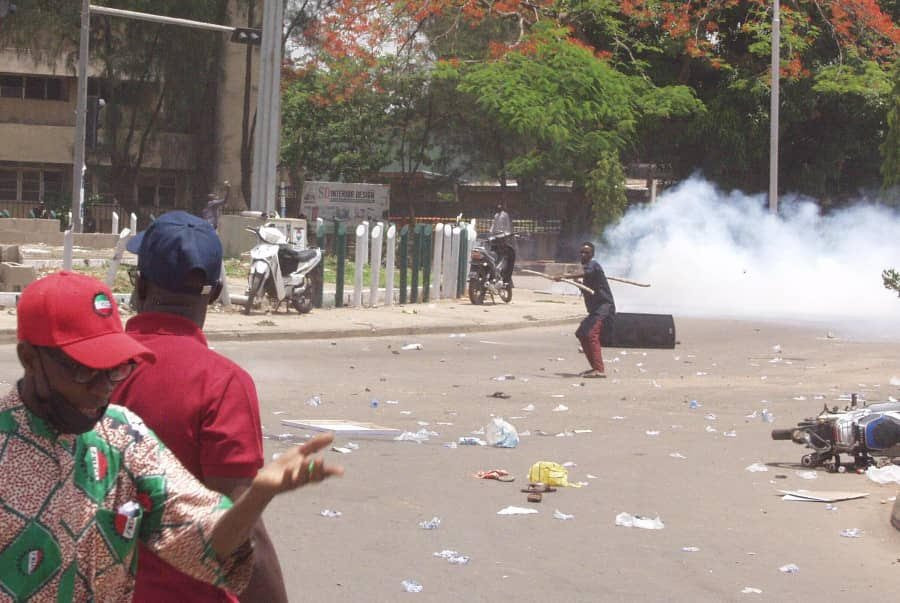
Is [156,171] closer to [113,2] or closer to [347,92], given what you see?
[113,2]

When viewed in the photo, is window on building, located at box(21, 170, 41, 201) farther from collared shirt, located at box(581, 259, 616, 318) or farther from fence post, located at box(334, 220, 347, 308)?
collared shirt, located at box(581, 259, 616, 318)

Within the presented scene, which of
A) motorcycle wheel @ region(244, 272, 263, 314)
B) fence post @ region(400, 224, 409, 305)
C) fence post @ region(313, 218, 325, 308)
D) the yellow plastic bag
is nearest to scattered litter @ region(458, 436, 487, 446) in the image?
the yellow plastic bag

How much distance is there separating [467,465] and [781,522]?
236 centimetres

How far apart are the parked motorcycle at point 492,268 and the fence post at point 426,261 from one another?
0.87 m

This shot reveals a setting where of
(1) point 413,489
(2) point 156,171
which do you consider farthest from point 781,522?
(2) point 156,171

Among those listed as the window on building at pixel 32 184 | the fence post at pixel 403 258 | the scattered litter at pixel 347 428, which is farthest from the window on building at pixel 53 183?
the scattered litter at pixel 347 428

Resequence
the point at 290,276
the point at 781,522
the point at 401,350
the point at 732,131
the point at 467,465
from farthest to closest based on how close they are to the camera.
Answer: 1. the point at 732,131
2. the point at 290,276
3. the point at 401,350
4. the point at 467,465
5. the point at 781,522

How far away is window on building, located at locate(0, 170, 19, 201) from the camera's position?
5281 centimetres

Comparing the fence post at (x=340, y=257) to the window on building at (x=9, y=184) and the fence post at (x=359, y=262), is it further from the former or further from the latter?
the window on building at (x=9, y=184)

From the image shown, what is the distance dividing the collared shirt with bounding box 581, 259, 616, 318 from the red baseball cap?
45.8 feet

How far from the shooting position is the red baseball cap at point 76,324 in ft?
8.26

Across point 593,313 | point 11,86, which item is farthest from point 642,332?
point 11,86

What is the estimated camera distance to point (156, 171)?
53094 millimetres

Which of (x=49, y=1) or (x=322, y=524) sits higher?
(x=49, y=1)
